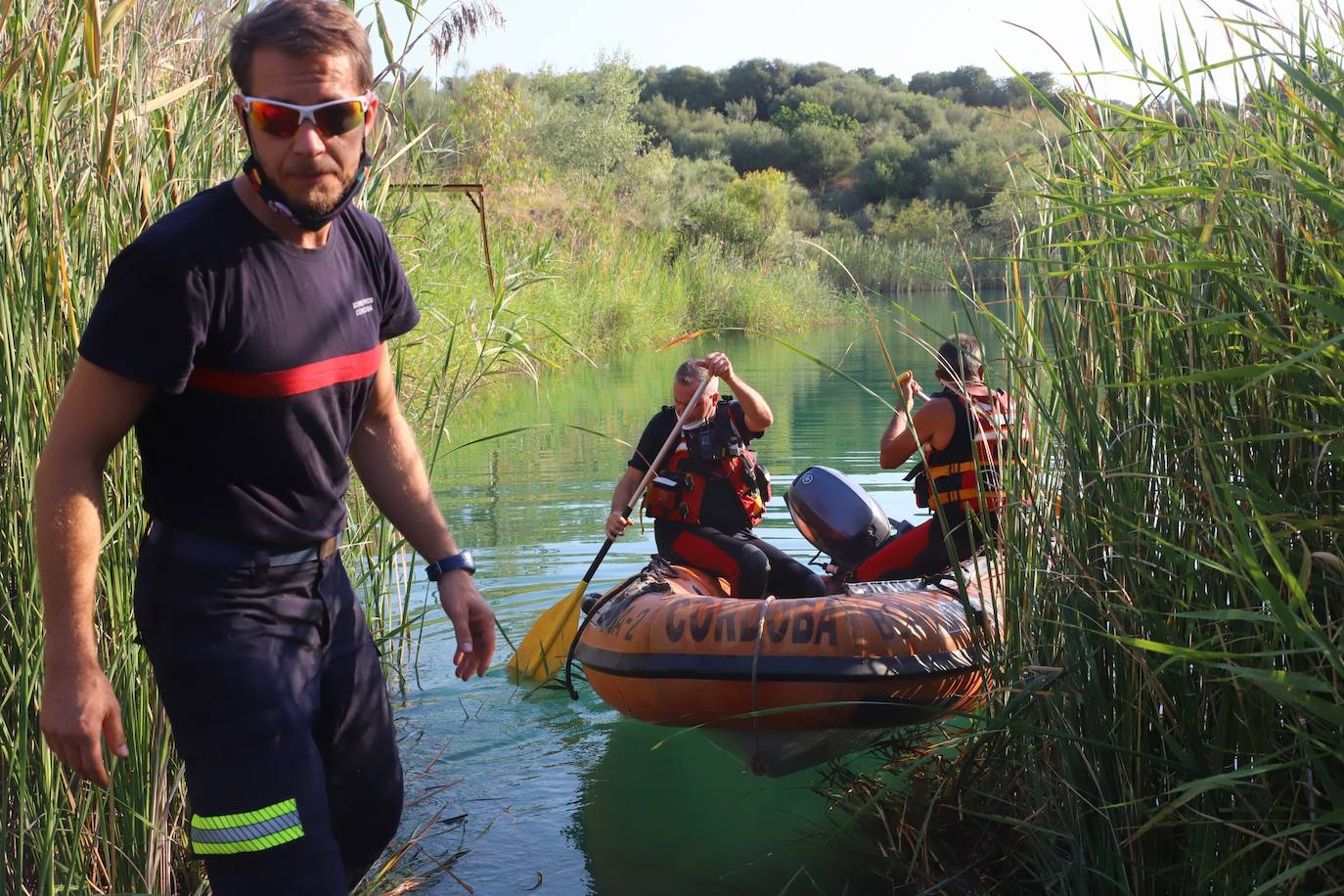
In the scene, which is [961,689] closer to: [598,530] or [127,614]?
[127,614]

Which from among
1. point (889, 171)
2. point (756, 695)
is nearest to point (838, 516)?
point (756, 695)

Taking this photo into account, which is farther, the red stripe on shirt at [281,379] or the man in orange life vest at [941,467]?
the man in orange life vest at [941,467]

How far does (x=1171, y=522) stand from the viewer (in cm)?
235

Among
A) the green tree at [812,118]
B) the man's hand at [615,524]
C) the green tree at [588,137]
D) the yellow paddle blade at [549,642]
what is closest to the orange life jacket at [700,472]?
the man's hand at [615,524]

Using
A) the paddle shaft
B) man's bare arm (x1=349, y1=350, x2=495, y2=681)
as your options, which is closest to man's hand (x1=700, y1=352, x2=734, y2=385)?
the paddle shaft

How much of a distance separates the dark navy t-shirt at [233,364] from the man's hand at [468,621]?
0.31 metres

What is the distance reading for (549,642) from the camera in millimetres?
5340

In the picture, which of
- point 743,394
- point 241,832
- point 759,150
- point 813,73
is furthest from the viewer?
point 813,73

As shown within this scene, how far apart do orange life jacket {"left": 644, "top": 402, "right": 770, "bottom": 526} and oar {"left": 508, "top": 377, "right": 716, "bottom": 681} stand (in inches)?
3.2

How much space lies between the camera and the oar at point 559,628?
209 inches

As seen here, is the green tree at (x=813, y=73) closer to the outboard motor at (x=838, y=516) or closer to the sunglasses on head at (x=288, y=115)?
the outboard motor at (x=838, y=516)

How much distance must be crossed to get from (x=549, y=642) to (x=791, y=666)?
5.43 ft

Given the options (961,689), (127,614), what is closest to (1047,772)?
(961,689)

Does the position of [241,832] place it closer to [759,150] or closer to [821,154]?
[821,154]
